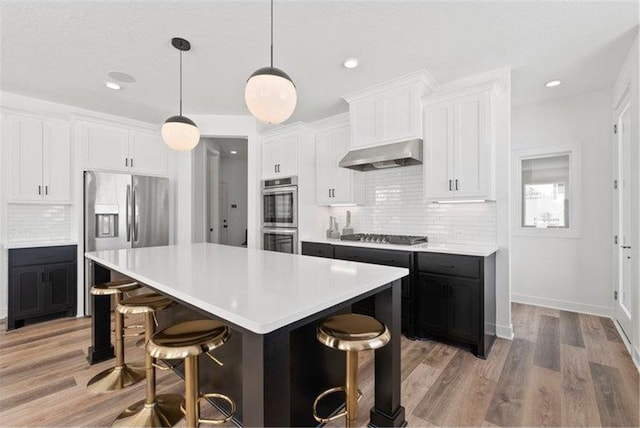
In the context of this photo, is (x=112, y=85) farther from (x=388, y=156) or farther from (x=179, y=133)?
(x=388, y=156)

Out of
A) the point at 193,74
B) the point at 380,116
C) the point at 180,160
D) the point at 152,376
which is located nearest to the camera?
the point at 152,376

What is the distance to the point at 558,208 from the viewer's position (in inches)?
151

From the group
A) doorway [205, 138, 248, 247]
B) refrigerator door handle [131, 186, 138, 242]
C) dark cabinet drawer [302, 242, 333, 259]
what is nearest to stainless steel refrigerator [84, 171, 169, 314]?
refrigerator door handle [131, 186, 138, 242]

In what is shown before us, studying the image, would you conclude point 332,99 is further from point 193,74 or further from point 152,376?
point 152,376

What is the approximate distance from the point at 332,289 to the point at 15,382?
267cm

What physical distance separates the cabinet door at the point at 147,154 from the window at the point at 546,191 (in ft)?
17.3

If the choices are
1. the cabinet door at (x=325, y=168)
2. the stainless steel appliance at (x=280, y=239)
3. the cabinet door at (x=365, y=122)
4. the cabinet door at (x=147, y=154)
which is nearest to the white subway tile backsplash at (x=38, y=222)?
the cabinet door at (x=147, y=154)

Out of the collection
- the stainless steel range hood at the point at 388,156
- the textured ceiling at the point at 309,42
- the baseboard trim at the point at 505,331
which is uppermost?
the textured ceiling at the point at 309,42

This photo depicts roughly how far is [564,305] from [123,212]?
19.3 ft

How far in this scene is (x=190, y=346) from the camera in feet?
4.48

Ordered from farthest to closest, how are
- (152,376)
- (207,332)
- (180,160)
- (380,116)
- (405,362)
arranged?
(180,160), (380,116), (405,362), (152,376), (207,332)

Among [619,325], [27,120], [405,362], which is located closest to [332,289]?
[405,362]

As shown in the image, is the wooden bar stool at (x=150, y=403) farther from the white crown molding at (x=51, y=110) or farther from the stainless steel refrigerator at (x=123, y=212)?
the white crown molding at (x=51, y=110)

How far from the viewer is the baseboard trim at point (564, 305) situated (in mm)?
3500
